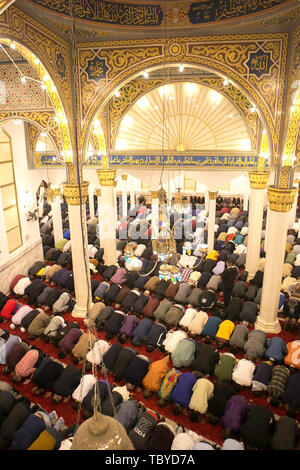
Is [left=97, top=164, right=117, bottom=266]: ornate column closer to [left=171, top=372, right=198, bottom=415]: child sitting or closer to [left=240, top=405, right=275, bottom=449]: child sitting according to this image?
[left=171, top=372, right=198, bottom=415]: child sitting

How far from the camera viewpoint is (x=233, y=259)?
30.5 ft

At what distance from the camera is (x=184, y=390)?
4.69 m

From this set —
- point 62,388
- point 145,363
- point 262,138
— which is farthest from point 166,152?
point 62,388

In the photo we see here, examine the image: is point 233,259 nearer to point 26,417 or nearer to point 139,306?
point 139,306

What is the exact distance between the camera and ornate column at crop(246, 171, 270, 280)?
26.8 ft

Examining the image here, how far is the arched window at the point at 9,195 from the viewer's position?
8148 mm

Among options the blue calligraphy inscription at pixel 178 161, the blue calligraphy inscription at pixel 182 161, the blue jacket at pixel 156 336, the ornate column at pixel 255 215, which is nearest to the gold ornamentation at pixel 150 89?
the blue calligraphy inscription at pixel 182 161

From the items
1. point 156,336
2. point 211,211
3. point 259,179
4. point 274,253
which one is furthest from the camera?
point 211,211

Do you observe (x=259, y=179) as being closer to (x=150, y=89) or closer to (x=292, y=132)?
(x=292, y=132)

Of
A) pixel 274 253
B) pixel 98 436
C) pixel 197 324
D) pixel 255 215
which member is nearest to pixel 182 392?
pixel 197 324

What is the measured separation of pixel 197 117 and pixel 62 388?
23.4 feet

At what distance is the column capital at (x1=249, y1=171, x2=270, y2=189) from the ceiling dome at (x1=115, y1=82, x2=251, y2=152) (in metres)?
0.89

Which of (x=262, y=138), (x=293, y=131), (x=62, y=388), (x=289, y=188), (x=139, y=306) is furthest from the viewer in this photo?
(x=262, y=138)

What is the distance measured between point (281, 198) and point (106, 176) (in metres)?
4.48
